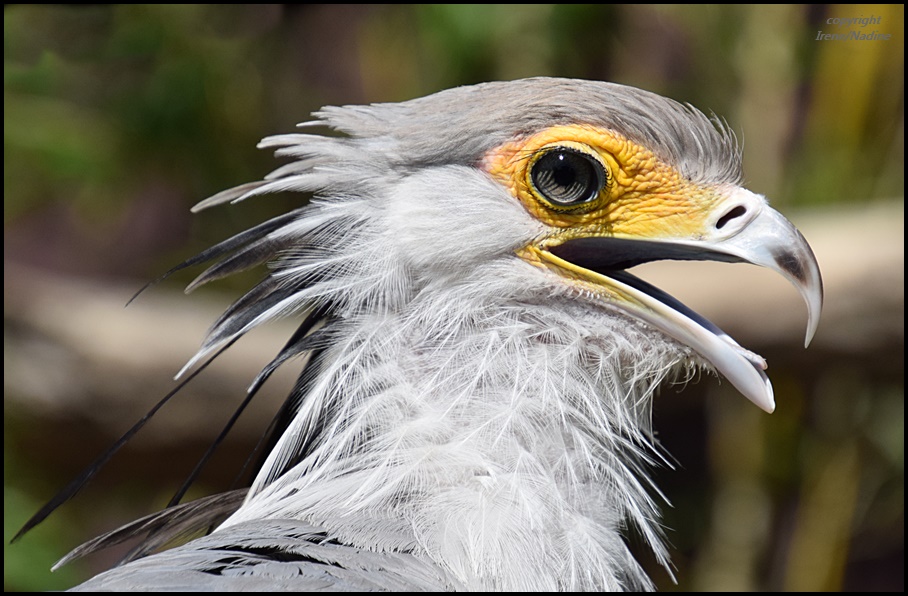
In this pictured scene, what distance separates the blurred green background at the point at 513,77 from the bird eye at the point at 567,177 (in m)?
2.16

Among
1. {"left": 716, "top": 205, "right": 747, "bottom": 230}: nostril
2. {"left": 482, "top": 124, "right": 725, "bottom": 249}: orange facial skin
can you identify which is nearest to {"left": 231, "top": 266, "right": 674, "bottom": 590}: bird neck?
{"left": 482, "top": 124, "right": 725, "bottom": 249}: orange facial skin

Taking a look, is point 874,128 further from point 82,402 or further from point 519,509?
point 82,402

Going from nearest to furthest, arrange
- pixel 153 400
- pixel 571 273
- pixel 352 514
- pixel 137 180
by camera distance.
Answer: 1. pixel 352 514
2. pixel 571 273
3. pixel 153 400
4. pixel 137 180

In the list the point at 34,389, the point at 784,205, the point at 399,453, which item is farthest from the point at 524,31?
the point at 399,453

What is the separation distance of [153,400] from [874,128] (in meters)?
3.39

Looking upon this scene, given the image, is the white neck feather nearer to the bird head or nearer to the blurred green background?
the bird head

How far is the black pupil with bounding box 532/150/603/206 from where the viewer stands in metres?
1.50

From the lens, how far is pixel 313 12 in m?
5.16

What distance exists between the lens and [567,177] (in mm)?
1503

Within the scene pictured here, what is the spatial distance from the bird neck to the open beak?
0.06 m

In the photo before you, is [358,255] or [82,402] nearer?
[358,255]

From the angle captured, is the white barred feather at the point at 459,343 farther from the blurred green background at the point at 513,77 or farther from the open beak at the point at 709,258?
the blurred green background at the point at 513,77

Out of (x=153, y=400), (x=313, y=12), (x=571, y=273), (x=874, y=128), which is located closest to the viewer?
(x=571, y=273)

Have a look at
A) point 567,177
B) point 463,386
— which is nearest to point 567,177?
point 567,177
